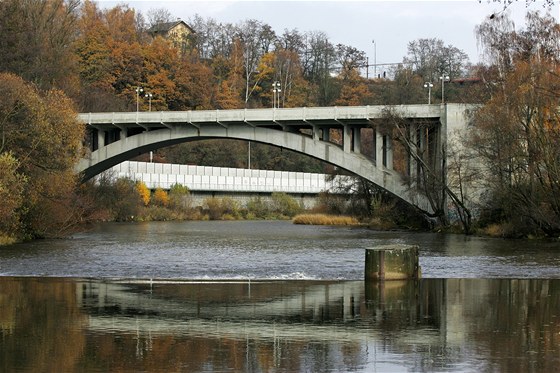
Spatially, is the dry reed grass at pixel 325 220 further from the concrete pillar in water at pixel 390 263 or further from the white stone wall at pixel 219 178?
the concrete pillar in water at pixel 390 263

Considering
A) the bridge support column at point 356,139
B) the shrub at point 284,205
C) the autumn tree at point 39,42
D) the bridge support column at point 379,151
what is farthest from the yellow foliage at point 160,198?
the bridge support column at point 379,151

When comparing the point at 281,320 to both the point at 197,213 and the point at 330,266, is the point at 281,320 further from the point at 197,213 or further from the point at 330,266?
the point at 197,213

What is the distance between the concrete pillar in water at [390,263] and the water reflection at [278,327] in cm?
53

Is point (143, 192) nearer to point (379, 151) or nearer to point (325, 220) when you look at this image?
point (325, 220)

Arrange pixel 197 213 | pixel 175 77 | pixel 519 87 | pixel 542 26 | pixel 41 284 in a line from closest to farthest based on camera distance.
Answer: pixel 41 284 < pixel 519 87 < pixel 542 26 < pixel 197 213 < pixel 175 77

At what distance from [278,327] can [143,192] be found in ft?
268

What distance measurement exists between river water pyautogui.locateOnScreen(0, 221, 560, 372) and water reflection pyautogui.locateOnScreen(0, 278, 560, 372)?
0.03 m

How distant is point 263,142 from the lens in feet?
235

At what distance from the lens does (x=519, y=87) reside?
52531 mm

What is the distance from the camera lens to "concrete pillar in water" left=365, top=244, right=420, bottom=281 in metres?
25.7

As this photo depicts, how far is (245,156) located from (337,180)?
4177cm

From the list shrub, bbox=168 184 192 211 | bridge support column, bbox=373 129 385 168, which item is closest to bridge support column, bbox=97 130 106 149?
shrub, bbox=168 184 192 211

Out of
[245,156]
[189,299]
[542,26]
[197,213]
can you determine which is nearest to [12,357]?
[189,299]

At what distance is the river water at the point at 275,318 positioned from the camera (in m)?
14.3
